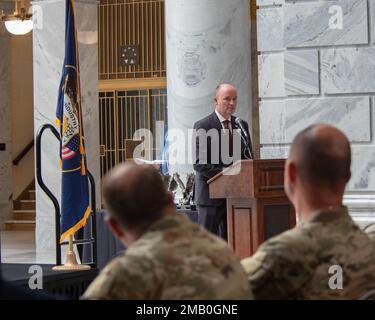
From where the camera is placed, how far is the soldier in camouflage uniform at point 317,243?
9.06 ft

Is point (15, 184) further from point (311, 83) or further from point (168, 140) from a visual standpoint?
point (311, 83)

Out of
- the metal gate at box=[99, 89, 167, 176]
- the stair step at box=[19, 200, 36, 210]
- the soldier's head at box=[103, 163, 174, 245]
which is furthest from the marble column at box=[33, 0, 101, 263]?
the soldier's head at box=[103, 163, 174, 245]

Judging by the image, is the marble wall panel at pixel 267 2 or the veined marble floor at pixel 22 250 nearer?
the marble wall panel at pixel 267 2

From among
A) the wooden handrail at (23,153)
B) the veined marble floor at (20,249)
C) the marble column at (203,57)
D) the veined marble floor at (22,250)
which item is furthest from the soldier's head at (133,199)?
the wooden handrail at (23,153)

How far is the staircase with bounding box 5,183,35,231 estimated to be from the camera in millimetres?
19203

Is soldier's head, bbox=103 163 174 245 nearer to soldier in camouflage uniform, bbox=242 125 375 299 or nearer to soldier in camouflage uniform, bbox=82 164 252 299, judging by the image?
soldier in camouflage uniform, bbox=82 164 252 299

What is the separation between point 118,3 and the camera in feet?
63.7

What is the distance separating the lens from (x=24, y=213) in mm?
19531

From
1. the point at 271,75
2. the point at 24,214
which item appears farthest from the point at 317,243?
the point at 24,214

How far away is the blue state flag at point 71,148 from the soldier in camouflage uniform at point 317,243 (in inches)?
194

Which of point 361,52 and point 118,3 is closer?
point 361,52

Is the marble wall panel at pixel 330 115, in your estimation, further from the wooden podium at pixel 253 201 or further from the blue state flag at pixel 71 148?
the blue state flag at pixel 71 148

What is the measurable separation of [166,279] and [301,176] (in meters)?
0.59
